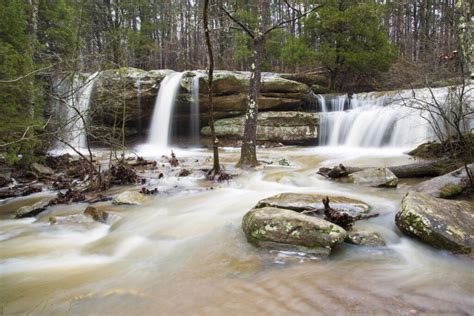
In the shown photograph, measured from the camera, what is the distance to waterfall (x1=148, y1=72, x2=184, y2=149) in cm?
1450

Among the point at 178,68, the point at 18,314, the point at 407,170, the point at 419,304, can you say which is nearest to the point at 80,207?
the point at 18,314

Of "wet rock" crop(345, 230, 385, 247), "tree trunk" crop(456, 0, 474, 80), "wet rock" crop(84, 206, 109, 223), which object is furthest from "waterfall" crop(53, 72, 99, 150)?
"tree trunk" crop(456, 0, 474, 80)

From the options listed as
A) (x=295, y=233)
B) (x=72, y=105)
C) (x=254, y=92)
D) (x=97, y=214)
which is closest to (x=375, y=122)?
(x=254, y=92)

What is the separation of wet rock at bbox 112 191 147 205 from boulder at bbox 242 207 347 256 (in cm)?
259

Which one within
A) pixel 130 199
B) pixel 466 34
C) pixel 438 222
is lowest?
pixel 130 199

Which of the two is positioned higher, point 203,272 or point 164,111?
point 164,111

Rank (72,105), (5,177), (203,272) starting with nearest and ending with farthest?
1. (203,272)
2. (72,105)
3. (5,177)

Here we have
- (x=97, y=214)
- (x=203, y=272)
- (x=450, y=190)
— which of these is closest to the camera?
(x=203, y=272)

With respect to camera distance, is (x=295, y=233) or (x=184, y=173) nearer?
(x=295, y=233)

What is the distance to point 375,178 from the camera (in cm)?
625

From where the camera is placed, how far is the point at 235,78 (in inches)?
555

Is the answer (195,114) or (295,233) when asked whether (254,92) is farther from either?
(195,114)

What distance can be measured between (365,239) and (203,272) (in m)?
1.77

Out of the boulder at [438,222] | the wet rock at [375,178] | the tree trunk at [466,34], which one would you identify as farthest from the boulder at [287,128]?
the boulder at [438,222]
